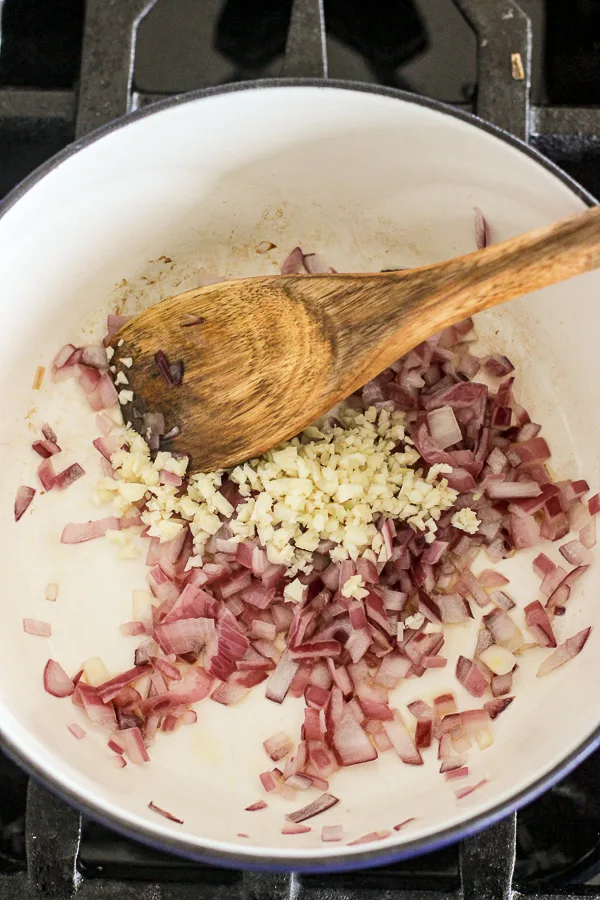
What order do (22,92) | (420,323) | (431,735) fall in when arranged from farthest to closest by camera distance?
(22,92)
(431,735)
(420,323)

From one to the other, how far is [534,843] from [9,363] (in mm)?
990

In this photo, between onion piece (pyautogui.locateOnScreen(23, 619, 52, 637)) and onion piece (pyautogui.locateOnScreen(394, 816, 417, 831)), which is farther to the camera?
onion piece (pyautogui.locateOnScreen(23, 619, 52, 637))

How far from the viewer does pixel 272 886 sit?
1.03 metres

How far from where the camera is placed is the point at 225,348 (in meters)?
1.12

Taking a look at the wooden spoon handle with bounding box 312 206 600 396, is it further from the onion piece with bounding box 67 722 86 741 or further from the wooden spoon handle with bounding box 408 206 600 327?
the onion piece with bounding box 67 722 86 741

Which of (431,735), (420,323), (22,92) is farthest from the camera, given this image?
(22,92)

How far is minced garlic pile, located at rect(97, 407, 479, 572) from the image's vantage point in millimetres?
1091

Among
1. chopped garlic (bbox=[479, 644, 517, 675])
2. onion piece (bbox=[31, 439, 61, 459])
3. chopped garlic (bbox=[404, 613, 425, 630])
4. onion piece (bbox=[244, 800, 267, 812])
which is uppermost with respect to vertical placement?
onion piece (bbox=[31, 439, 61, 459])

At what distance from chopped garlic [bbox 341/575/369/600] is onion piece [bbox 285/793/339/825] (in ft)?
0.83

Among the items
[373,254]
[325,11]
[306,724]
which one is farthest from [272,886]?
[325,11]

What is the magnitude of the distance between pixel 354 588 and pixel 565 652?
0.93ft

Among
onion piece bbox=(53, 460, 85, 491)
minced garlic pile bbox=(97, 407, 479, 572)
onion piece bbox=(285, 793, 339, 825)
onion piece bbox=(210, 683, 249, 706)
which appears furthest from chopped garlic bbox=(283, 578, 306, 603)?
onion piece bbox=(53, 460, 85, 491)

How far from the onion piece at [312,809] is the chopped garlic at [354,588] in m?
0.25

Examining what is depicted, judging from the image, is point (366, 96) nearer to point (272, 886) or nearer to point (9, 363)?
point (9, 363)
